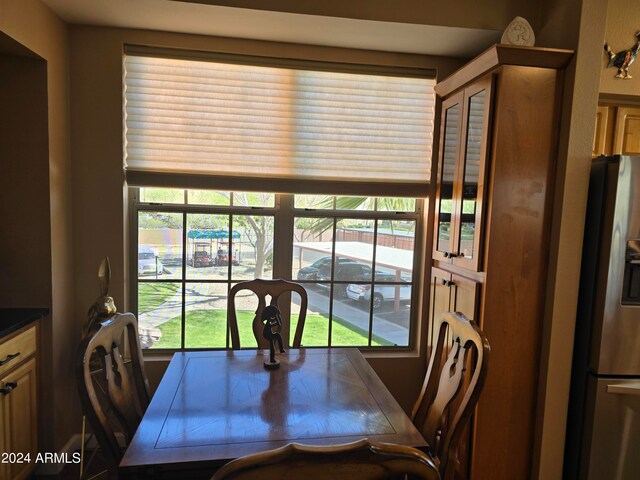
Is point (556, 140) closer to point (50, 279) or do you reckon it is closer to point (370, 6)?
point (370, 6)

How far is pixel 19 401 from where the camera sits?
186 centimetres

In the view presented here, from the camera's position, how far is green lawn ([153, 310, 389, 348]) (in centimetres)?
257

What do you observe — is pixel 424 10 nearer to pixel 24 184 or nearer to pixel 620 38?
pixel 620 38

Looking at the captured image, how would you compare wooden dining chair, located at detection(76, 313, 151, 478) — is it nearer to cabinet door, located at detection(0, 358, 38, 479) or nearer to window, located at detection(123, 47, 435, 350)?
cabinet door, located at detection(0, 358, 38, 479)

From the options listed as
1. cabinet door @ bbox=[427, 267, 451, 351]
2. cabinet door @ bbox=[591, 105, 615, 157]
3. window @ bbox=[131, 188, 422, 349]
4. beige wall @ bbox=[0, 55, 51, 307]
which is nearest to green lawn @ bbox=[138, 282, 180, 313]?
window @ bbox=[131, 188, 422, 349]

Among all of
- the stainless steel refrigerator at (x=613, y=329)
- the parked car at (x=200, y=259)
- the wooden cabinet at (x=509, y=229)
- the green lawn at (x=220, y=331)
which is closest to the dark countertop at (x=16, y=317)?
the green lawn at (x=220, y=331)

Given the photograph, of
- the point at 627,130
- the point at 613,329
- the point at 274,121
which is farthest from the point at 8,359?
the point at 627,130

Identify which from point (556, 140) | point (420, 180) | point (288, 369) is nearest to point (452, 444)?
point (288, 369)

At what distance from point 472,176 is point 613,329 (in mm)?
946

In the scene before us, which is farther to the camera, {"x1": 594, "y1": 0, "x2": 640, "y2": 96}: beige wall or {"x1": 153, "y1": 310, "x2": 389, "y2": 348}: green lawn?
{"x1": 153, "y1": 310, "x2": 389, "y2": 348}: green lawn

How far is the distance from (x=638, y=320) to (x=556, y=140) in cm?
91

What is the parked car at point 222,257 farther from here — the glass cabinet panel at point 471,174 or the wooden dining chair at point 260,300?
the glass cabinet panel at point 471,174

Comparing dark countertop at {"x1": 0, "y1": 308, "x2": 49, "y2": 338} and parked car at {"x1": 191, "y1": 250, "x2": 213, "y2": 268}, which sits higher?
parked car at {"x1": 191, "y1": 250, "x2": 213, "y2": 268}

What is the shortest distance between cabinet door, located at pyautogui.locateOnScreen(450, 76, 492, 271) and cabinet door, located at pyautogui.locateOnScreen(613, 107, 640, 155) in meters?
0.80
